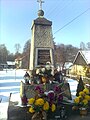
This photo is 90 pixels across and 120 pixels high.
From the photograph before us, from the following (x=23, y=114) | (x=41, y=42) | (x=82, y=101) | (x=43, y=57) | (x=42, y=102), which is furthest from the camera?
(x=41, y=42)

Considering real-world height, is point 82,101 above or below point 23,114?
above

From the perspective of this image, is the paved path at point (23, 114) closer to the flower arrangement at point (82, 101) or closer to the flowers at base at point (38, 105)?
the flower arrangement at point (82, 101)

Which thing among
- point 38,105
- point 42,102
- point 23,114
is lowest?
point 23,114

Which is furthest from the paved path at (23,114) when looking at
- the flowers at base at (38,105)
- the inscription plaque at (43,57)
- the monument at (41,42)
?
the monument at (41,42)

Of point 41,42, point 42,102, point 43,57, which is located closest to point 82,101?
point 42,102

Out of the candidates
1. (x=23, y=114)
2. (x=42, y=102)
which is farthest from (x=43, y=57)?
(x=42, y=102)

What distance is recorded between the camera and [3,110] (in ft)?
35.3

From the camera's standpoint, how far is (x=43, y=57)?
1598cm

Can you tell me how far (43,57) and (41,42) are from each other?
1026mm

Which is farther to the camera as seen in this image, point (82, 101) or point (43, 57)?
point (43, 57)

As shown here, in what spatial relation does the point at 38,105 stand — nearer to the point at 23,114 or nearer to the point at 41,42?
the point at 23,114

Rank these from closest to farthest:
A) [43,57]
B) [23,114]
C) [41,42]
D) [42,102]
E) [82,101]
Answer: [42,102]
[23,114]
[82,101]
[43,57]
[41,42]

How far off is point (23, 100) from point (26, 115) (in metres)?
1.11

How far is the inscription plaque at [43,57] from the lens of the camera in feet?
51.8
